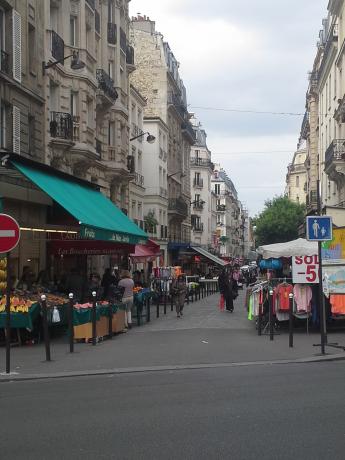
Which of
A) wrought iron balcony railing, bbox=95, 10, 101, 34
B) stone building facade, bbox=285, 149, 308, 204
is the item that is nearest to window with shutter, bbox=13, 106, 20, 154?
wrought iron balcony railing, bbox=95, 10, 101, 34

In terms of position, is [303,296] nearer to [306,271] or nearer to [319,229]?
[306,271]

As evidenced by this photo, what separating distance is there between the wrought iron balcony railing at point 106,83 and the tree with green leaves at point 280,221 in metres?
51.1

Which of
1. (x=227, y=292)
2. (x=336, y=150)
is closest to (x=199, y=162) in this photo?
(x=336, y=150)

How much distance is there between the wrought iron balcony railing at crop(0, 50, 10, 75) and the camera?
19953 millimetres

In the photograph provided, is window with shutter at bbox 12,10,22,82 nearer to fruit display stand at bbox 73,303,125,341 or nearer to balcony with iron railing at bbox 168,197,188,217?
fruit display stand at bbox 73,303,125,341

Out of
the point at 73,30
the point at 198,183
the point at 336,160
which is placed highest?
the point at 198,183

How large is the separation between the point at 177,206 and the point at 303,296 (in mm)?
42751

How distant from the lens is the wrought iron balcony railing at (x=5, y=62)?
1995cm

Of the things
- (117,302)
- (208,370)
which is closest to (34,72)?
(117,302)

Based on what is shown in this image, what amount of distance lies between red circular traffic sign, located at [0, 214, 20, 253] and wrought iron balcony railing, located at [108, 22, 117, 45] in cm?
2421

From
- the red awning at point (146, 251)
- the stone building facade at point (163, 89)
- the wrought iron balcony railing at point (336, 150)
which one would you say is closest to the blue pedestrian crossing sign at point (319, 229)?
the red awning at point (146, 251)

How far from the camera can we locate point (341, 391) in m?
8.79

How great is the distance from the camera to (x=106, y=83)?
31.0 metres

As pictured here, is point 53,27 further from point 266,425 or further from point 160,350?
point 266,425
